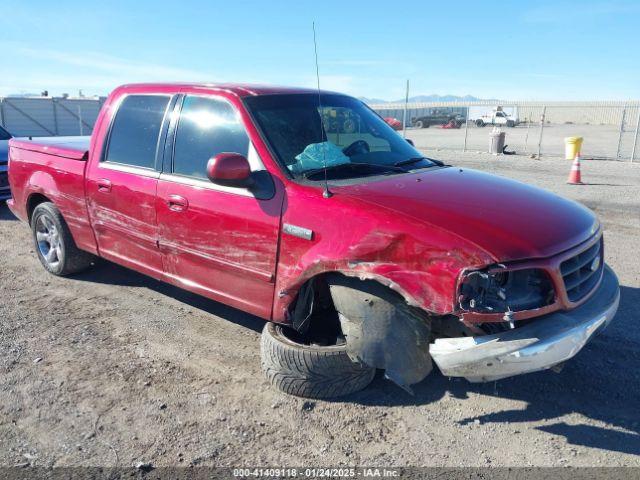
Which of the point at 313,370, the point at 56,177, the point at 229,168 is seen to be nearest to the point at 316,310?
the point at 313,370

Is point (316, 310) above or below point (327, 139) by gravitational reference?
below

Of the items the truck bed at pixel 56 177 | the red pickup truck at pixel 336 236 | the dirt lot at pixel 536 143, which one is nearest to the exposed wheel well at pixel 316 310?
the red pickup truck at pixel 336 236

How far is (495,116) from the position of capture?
49938 millimetres

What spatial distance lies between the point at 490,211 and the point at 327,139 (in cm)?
140

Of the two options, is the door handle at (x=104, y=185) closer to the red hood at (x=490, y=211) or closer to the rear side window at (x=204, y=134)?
the rear side window at (x=204, y=134)

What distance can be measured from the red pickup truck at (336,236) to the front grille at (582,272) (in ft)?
0.05

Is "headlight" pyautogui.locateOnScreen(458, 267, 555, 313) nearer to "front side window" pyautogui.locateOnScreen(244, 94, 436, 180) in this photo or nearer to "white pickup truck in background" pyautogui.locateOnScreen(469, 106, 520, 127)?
"front side window" pyautogui.locateOnScreen(244, 94, 436, 180)

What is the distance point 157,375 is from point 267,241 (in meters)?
1.27

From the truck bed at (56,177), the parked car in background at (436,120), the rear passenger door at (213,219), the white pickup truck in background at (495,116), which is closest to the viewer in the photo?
the rear passenger door at (213,219)

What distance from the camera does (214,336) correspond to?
4.39m

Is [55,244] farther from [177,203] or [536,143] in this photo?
[536,143]

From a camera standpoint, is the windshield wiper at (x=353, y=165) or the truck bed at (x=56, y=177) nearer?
the windshield wiper at (x=353, y=165)

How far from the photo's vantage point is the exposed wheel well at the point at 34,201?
5840mm

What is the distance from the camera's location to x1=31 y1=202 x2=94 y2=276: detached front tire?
5.48 m
